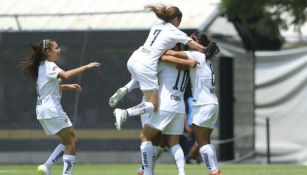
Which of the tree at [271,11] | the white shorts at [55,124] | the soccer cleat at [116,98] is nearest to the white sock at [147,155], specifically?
the soccer cleat at [116,98]

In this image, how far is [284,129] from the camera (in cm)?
2667

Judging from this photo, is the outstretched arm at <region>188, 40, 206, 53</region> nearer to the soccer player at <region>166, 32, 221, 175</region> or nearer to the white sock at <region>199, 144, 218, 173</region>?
the soccer player at <region>166, 32, 221, 175</region>

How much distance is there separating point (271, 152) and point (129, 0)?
18.7 ft

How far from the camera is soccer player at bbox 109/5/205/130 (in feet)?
40.3

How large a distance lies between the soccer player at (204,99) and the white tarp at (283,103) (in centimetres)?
1348

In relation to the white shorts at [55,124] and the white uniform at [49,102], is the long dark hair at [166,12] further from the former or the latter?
the white shorts at [55,124]

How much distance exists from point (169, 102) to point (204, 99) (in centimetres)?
80

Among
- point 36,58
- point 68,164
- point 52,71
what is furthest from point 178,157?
point 36,58

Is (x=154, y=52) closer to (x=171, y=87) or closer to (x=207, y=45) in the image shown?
(x=171, y=87)

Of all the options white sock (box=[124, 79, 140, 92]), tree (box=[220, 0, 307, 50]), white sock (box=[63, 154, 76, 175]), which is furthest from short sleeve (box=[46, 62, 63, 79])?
tree (box=[220, 0, 307, 50])


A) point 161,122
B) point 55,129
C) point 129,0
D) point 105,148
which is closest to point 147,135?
point 161,122

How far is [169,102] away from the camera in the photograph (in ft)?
40.1

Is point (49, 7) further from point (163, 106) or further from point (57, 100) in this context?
point (163, 106)

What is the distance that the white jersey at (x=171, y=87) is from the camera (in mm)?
12234
